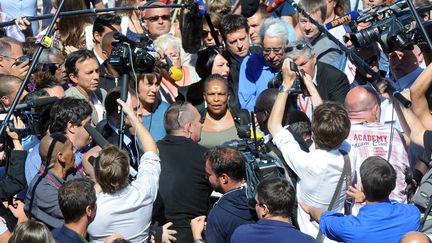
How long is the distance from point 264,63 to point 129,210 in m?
3.06

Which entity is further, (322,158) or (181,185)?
(181,185)

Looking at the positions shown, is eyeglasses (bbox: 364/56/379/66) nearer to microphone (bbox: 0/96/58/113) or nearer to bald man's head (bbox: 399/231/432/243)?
microphone (bbox: 0/96/58/113)

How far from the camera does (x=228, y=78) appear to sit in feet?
32.7

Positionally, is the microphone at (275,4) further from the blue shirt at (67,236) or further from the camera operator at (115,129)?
the blue shirt at (67,236)

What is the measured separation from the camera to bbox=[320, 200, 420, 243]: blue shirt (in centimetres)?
647

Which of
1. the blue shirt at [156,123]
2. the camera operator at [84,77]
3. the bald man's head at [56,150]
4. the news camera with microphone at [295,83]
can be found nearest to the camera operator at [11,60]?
the camera operator at [84,77]

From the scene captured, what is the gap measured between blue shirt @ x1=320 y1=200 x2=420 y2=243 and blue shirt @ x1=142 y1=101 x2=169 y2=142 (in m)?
3.00

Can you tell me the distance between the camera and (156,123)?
930 centimetres

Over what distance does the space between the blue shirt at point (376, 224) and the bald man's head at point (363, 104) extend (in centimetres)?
153

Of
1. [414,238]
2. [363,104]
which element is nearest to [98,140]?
[363,104]

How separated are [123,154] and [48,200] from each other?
0.85 meters

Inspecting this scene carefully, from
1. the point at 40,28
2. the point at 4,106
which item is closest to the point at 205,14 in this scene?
the point at 4,106

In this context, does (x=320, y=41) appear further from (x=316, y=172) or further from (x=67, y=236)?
(x=67, y=236)

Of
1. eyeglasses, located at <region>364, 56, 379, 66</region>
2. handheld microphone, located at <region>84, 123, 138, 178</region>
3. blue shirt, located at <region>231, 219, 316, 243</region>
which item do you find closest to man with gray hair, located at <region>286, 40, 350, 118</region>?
eyeglasses, located at <region>364, 56, 379, 66</region>
